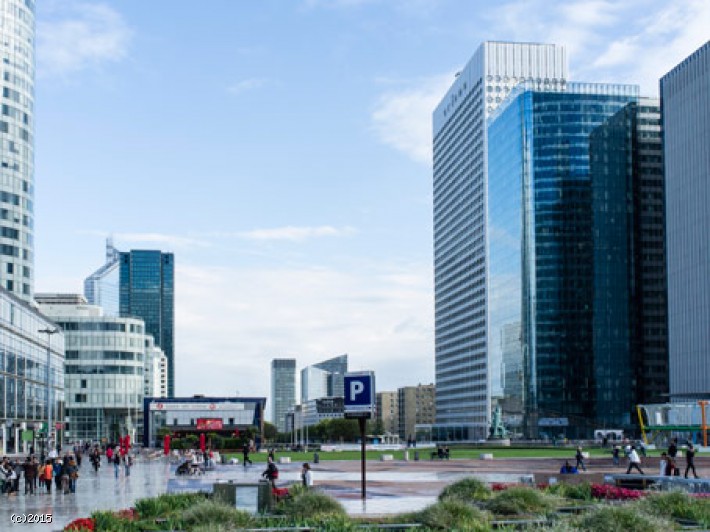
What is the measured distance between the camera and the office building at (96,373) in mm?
153500

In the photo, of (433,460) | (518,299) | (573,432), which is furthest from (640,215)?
(433,460)

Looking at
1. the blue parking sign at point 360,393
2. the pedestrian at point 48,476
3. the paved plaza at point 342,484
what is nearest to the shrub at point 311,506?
the paved plaza at point 342,484

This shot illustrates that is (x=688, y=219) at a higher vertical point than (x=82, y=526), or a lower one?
higher

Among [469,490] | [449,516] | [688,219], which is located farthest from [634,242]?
[449,516]

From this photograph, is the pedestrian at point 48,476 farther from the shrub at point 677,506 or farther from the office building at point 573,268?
the office building at point 573,268

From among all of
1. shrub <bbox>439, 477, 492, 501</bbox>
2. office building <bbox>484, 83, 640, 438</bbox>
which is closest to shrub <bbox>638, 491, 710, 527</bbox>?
shrub <bbox>439, 477, 492, 501</bbox>

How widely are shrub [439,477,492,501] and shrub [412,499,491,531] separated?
19.9ft

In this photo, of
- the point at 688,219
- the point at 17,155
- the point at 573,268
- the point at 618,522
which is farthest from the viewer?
the point at 573,268

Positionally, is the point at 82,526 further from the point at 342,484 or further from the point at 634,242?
the point at 634,242

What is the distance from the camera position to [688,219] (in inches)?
5458

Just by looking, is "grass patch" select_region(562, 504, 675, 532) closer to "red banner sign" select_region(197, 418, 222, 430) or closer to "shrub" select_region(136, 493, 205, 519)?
"shrub" select_region(136, 493, 205, 519)

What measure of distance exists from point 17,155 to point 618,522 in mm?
118364

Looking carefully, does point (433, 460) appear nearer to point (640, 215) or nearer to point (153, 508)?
point (153, 508)

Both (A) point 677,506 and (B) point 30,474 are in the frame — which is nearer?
(A) point 677,506
